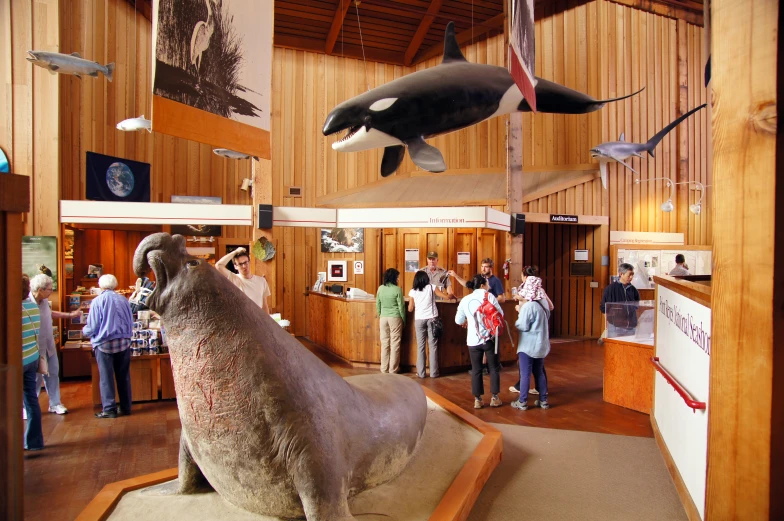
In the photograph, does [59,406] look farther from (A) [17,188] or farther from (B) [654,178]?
(B) [654,178]

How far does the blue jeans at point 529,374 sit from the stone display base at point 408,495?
1.79m

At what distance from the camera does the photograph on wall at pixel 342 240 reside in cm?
1056

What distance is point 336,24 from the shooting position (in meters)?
10.4

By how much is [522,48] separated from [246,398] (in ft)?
8.15

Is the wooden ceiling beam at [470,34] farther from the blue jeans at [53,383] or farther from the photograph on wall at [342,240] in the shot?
the blue jeans at [53,383]

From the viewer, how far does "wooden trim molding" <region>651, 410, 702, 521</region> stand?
2761 mm

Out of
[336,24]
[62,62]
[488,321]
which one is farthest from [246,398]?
[336,24]

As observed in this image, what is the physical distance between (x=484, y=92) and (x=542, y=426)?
10.5 feet

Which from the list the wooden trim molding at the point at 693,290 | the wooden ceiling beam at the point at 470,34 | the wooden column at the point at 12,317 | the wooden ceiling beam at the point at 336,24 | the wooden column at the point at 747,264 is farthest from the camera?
the wooden ceiling beam at the point at 470,34

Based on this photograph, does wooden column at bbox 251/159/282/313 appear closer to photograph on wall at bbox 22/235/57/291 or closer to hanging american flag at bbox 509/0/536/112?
photograph on wall at bbox 22/235/57/291

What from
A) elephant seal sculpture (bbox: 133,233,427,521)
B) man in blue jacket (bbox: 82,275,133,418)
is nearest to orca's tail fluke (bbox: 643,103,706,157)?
elephant seal sculpture (bbox: 133,233,427,521)

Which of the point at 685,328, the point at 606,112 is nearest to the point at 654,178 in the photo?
the point at 606,112

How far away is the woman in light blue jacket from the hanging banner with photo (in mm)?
3459

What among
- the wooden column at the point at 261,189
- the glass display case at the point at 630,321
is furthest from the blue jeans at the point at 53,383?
the glass display case at the point at 630,321
